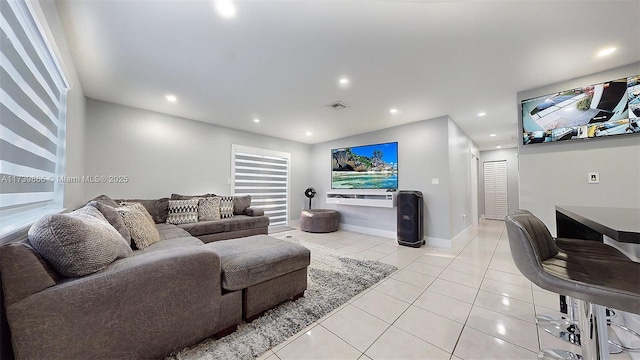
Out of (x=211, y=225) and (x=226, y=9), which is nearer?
(x=226, y=9)

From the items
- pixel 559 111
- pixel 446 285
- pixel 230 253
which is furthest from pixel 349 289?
pixel 559 111

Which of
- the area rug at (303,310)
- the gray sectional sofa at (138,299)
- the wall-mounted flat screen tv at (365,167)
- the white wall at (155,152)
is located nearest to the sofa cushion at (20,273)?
the gray sectional sofa at (138,299)

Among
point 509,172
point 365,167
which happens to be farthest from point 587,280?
point 509,172

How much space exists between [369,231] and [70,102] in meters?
5.00

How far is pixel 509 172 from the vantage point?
654 cm

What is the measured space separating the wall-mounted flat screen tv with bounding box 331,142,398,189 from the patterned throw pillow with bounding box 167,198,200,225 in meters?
3.27

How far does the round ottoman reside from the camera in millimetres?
4957

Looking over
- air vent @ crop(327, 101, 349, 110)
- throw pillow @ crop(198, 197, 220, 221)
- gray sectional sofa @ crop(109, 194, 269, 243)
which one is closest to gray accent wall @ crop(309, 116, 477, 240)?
air vent @ crop(327, 101, 349, 110)

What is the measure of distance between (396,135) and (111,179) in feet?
16.9

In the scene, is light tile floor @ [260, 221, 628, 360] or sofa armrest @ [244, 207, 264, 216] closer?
light tile floor @ [260, 221, 628, 360]

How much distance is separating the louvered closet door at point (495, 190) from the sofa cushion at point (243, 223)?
7.11 m

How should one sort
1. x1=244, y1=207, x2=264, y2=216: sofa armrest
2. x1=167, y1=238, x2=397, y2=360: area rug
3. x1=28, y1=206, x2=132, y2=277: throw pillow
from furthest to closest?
x1=244, y1=207, x2=264, y2=216: sofa armrest → x1=167, y1=238, x2=397, y2=360: area rug → x1=28, y1=206, x2=132, y2=277: throw pillow

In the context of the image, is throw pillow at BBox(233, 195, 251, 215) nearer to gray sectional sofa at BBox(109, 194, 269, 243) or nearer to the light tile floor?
gray sectional sofa at BBox(109, 194, 269, 243)

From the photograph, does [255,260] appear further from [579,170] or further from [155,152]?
[579,170]
